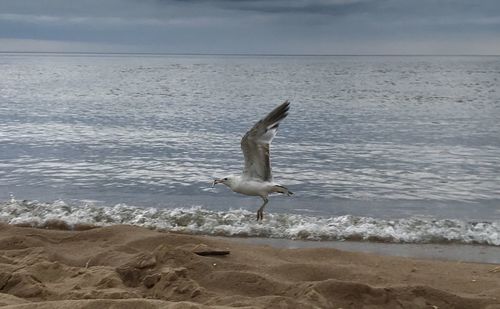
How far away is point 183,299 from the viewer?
16.7ft

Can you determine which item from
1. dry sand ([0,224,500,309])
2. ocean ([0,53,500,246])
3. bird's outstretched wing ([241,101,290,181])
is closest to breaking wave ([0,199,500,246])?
ocean ([0,53,500,246])

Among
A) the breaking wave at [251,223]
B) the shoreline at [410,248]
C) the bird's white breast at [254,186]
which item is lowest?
the shoreline at [410,248]

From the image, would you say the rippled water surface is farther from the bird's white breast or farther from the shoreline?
the bird's white breast

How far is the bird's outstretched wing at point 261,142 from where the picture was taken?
761cm

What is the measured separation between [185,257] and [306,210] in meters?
4.73

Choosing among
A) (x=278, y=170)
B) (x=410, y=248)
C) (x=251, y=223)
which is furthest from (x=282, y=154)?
(x=410, y=248)

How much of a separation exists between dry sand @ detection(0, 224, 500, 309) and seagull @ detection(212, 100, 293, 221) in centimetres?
96

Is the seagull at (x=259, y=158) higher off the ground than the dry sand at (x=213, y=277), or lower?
higher

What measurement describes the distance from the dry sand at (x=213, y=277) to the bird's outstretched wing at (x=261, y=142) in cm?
114

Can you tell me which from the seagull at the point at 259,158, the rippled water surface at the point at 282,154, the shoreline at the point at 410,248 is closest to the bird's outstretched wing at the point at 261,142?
the seagull at the point at 259,158

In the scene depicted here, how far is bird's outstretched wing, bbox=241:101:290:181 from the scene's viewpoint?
299 inches

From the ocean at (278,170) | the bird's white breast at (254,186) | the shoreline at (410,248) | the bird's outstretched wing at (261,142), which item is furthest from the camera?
the ocean at (278,170)

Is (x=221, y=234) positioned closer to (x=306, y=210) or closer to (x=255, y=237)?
(x=255, y=237)

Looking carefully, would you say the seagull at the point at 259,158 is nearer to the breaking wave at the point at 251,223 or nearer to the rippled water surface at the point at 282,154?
the breaking wave at the point at 251,223
